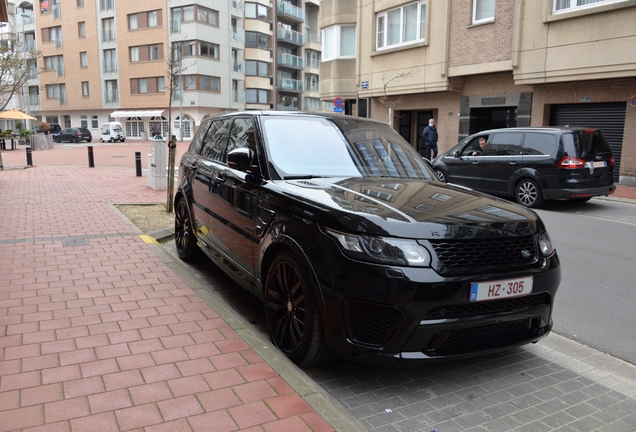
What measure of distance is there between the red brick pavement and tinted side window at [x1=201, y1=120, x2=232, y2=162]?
1.35 m

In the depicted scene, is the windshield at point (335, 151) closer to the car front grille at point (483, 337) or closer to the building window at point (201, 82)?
the car front grille at point (483, 337)

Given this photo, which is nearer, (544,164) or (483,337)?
(483,337)

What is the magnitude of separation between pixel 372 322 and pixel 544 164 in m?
9.73

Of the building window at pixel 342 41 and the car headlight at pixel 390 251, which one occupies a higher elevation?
the building window at pixel 342 41

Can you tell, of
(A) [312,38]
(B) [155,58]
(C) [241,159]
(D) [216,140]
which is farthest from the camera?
(A) [312,38]

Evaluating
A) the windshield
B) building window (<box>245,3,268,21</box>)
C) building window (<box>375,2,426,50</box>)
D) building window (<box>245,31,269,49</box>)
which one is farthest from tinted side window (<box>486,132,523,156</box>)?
building window (<box>245,3,268,21</box>)

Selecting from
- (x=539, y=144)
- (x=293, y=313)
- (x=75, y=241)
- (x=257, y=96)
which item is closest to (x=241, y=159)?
(x=293, y=313)

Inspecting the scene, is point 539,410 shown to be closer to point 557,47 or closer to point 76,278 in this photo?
point 76,278

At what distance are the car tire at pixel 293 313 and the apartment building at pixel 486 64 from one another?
15.3 meters

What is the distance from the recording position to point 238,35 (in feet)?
196

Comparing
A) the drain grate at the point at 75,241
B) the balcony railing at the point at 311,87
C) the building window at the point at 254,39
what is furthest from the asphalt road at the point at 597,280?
the balcony railing at the point at 311,87

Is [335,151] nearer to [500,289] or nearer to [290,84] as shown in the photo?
[500,289]

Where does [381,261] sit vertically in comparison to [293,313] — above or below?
above

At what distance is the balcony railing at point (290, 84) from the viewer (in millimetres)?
66562
